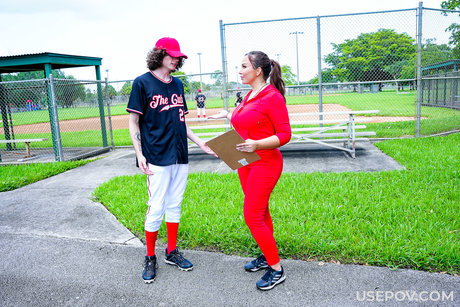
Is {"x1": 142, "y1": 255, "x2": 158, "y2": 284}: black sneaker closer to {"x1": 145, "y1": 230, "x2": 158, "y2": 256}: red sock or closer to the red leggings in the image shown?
{"x1": 145, "y1": 230, "x2": 158, "y2": 256}: red sock

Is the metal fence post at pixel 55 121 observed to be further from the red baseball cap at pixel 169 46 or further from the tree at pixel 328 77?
the tree at pixel 328 77

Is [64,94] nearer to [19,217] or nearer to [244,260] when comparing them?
[19,217]

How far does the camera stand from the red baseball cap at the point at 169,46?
9.99 ft

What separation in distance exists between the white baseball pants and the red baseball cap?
0.98 meters

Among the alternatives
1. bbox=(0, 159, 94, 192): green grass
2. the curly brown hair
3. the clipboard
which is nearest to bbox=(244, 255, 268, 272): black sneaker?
the clipboard

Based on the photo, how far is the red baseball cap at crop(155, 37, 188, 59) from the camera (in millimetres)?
3046

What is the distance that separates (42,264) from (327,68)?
309 inches

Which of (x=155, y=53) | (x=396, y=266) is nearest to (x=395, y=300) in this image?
(x=396, y=266)

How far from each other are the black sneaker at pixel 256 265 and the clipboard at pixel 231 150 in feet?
3.21

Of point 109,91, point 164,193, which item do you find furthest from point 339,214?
point 109,91

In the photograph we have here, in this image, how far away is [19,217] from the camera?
4.96 metres

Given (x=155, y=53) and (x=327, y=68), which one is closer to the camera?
(x=155, y=53)

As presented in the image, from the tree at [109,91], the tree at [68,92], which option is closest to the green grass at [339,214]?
the tree at [68,92]

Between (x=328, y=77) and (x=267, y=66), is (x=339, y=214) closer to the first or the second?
(x=267, y=66)
